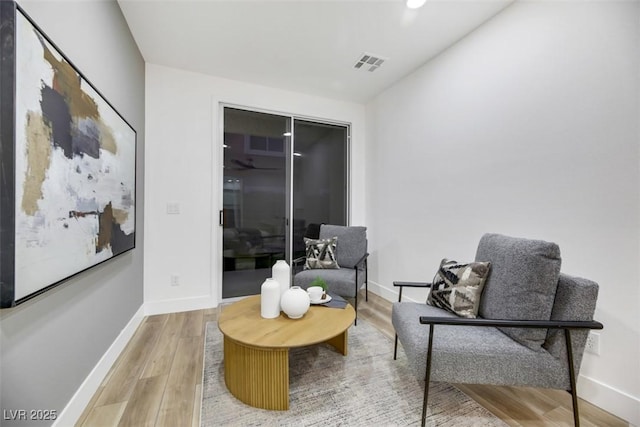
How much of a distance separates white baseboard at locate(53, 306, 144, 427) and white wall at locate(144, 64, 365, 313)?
70 cm

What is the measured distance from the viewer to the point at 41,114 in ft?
3.63

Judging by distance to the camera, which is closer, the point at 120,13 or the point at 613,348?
the point at 613,348

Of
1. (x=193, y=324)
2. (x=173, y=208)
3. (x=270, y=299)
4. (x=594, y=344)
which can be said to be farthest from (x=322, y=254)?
(x=594, y=344)

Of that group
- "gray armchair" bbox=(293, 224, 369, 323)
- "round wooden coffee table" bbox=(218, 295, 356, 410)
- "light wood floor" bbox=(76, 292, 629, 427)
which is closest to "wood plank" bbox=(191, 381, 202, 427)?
"light wood floor" bbox=(76, 292, 629, 427)

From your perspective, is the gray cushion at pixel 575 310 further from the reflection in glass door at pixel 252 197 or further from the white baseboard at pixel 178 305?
the white baseboard at pixel 178 305

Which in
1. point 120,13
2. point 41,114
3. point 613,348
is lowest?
point 613,348

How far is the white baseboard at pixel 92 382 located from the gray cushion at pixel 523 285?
2374 mm

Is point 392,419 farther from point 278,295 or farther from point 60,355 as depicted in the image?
point 60,355

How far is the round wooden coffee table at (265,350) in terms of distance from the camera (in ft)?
4.86

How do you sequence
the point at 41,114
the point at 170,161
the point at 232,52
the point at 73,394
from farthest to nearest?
the point at 170,161 < the point at 232,52 < the point at 73,394 < the point at 41,114

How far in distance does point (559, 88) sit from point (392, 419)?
2.33 metres

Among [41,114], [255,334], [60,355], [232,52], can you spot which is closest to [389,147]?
[232,52]

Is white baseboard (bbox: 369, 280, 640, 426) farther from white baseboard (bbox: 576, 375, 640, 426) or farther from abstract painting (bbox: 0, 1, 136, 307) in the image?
abstract painting (bbox: 0, 1, 136, 307)

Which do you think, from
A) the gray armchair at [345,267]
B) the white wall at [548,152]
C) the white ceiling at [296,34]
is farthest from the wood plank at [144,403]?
the white ceiling at [296,34]
